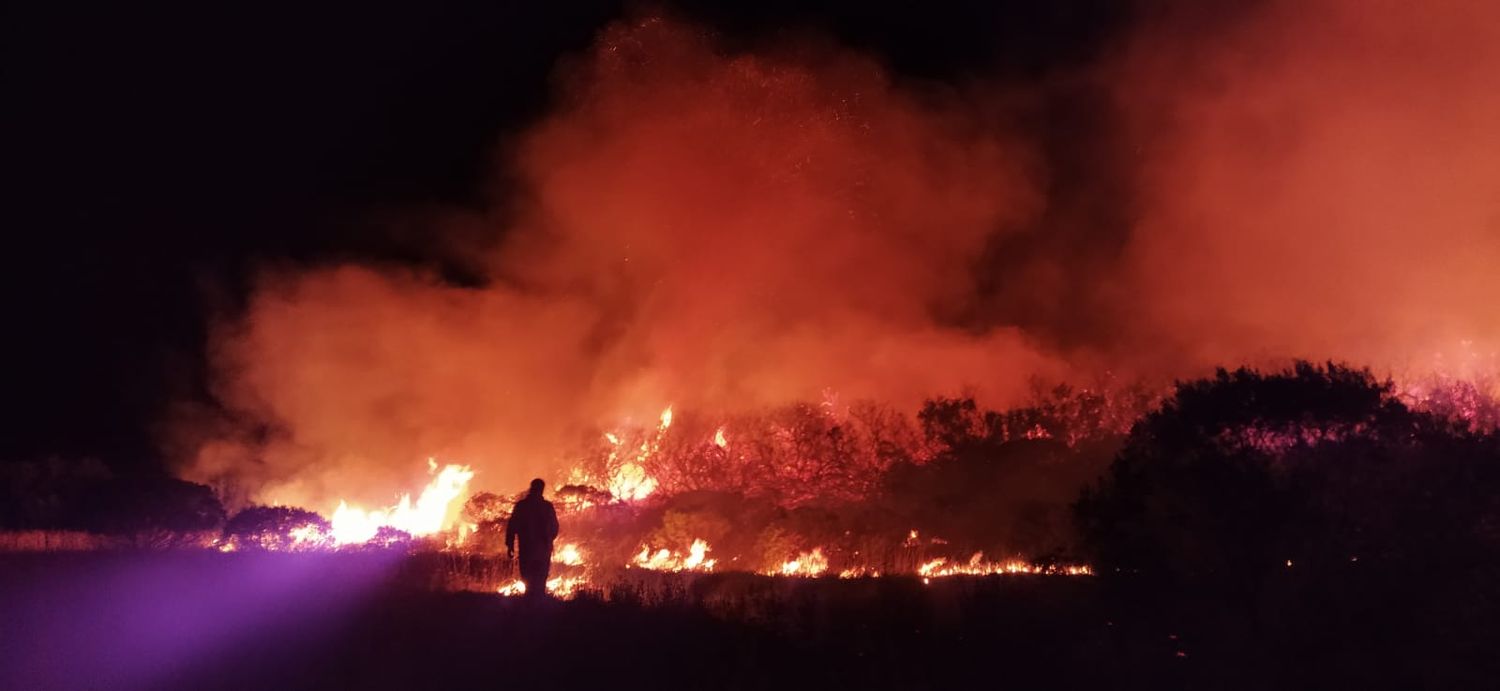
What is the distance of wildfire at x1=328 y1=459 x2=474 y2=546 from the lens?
18625 millimetres

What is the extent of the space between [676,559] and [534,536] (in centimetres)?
534

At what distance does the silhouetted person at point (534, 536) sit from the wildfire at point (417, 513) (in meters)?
8.17

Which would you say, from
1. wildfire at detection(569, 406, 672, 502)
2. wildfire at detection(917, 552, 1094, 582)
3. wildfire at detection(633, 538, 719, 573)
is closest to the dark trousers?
wildfire at detection(917, 552, 1094, 582)

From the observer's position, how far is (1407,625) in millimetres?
7156

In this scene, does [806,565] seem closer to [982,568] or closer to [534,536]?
[982,568]

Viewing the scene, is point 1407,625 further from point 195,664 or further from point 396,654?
point 195,664

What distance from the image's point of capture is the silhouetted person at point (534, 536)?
1036 centimetres

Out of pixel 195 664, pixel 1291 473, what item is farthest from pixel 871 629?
pixel 195 664

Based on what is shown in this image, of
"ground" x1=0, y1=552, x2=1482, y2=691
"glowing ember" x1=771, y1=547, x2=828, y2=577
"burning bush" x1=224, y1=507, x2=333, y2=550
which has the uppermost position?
"burning bush" x1=224, y1=507, x2=333, y2=550

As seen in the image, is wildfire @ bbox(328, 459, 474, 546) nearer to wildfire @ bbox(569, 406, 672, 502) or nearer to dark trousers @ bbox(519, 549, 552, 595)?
wildfire @ bbox(569, 406, 672, 502)

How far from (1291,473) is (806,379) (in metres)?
14.5

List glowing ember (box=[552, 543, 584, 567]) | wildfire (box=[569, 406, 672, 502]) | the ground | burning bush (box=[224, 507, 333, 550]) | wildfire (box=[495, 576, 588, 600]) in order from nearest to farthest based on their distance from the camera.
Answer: the ground < wildfire (box=[495, 576, 588, 600]) < glowing ember (box=[552, 543, 584, 567]) < burning bush (box=[224, 507, 333, 550]) < wildfire (box=[569, 406, 672, 502])

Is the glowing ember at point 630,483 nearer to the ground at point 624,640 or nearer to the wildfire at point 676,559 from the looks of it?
the wildfire at point 676,559

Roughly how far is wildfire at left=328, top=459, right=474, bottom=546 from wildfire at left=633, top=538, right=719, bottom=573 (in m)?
4.85
